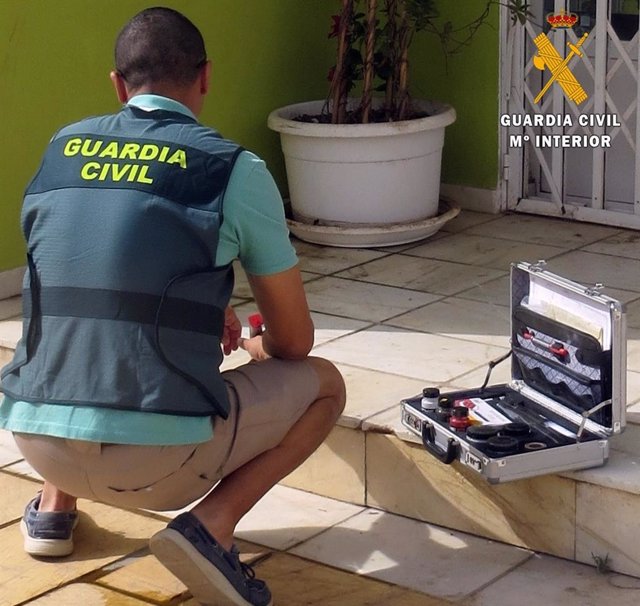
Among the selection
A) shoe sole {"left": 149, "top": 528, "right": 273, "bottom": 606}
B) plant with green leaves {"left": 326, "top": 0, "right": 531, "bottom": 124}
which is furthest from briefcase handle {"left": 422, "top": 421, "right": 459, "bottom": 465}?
plant with green leaves {"left": 326, "top": 0, "right": 531, "bottom": 124}

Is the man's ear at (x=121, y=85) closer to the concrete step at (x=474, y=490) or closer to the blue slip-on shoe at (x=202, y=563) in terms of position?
the blue slip-on shoe at (x=202, y=563)

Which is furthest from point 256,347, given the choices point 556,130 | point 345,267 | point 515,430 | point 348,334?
point 556,130

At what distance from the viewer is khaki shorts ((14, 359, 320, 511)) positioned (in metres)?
2.64

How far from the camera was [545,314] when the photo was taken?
3145 mm

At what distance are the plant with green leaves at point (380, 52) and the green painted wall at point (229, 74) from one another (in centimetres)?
28

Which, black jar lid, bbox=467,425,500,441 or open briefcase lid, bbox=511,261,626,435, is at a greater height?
open briefcase lid, bbox=511,261,626,435

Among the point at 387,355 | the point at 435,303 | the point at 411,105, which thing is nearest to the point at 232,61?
the point at 411,105

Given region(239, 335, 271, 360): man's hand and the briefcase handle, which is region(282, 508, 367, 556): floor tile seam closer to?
the briefcase handle

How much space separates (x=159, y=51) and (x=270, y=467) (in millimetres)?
903

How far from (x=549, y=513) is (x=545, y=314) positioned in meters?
0.46

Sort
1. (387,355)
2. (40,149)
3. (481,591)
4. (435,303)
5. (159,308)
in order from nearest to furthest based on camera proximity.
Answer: (159,308)
(481,591)
(387,355)
(435,303)
(40,149)

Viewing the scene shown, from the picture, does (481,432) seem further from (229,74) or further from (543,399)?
(229,74)

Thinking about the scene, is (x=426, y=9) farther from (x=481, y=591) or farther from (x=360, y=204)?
(x=481, y=591)

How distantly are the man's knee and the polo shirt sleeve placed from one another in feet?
1.04
